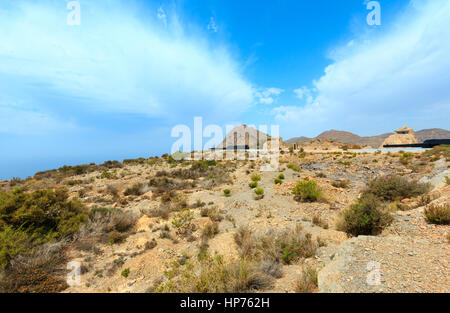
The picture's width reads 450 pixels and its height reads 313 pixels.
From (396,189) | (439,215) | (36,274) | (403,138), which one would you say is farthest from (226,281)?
(403,138)

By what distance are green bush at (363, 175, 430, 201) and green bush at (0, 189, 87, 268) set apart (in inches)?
528

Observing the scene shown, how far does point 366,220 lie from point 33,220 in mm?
10105

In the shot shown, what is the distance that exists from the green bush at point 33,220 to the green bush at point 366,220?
8971mm

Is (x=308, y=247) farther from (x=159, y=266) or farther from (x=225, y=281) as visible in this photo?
(x=159, y=266)

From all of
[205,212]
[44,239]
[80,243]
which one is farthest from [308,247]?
[44,239]

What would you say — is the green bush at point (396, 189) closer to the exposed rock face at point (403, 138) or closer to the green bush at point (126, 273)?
the green bush at point (126, 273)

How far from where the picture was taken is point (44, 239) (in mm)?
4969

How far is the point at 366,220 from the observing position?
5.30m

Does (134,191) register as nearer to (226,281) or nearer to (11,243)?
(11,243)

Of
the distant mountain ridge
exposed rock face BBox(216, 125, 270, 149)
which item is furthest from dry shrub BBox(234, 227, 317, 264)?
the distant mountain ridge

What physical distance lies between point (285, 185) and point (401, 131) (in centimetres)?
5108

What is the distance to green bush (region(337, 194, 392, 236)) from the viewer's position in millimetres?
5301

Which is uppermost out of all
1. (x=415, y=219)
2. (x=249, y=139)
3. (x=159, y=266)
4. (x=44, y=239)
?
(x=249, y=139)
